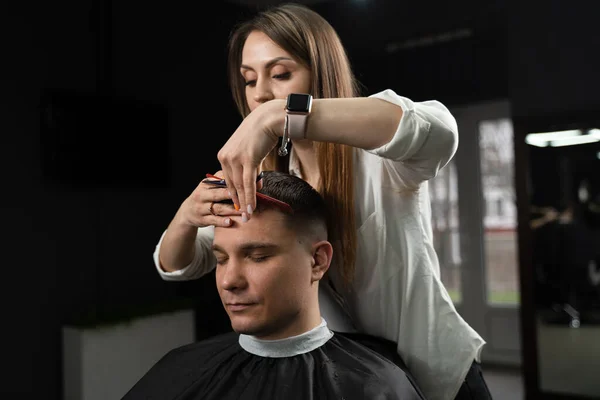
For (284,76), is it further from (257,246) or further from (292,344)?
(292,344)

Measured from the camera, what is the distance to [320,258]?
1277mm

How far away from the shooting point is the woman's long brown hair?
1238 millimetres

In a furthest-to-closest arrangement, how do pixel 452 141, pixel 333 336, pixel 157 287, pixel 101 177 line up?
pixel 157 287, pixel 101 177, pixel 333 336, pixel 452 141

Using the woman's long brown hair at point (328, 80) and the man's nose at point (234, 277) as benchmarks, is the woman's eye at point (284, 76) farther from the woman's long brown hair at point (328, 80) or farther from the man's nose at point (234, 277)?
the man's nose at point (234, 277)

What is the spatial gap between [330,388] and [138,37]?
3.40m

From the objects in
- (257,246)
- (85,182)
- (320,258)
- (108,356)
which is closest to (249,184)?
(257,246)

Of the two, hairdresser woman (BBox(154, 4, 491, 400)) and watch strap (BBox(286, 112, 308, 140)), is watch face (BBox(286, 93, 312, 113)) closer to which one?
watch strap (BBox(286, 112, 308, 140))

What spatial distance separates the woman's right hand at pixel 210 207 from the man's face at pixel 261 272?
0.05 meters

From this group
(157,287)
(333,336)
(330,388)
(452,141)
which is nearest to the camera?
(452,141)

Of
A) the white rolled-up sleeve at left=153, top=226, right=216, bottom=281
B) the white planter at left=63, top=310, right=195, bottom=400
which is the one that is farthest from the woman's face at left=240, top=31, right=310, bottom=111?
the white planter at left=63, top=310, right=195, bottom=400

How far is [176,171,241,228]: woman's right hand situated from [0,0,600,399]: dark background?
1.90 m

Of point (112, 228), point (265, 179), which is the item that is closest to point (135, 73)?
point (112, 228)

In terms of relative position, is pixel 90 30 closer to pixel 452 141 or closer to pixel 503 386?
pixel 452 141

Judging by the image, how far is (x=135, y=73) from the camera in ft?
13.2
